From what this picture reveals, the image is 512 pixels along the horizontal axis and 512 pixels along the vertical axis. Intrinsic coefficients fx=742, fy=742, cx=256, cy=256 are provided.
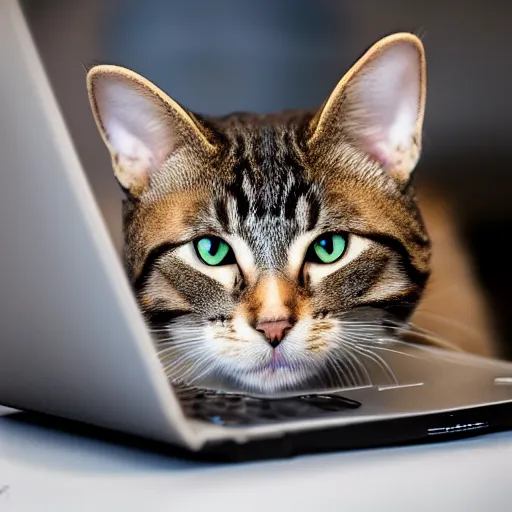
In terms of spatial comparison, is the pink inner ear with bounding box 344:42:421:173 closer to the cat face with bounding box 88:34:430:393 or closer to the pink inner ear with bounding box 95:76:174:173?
the cat face with bounding box 88:34:430:393

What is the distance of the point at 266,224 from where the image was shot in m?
0.72

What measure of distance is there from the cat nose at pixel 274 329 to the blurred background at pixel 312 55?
209 millimetres

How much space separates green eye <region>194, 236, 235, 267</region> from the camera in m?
0.73

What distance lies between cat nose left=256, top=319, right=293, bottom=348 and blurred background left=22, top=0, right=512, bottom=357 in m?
0.21

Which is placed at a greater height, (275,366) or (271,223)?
(271,223)

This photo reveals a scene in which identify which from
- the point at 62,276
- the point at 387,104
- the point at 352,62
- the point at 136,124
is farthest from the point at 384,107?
the point at 62,276

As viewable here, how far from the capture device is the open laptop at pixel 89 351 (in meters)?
0.52

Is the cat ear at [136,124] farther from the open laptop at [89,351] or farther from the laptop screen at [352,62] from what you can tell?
the open laptop at [89,351]

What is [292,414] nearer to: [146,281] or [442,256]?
[146,281]

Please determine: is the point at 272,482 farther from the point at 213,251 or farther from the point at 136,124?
the point at 136,124

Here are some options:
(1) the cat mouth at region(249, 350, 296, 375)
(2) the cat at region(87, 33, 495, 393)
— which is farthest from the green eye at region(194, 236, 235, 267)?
(1) the cat mouth at region(249, 350, 296, 375)

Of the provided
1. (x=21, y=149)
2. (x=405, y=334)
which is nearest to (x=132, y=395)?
(x=21, y=149)

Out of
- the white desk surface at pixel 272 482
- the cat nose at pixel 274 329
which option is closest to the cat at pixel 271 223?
the cat nose at pixel 274 329

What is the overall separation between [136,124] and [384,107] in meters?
0.26
